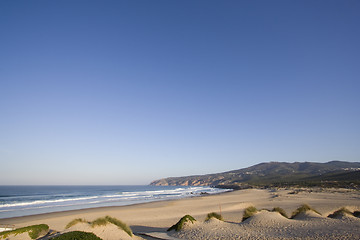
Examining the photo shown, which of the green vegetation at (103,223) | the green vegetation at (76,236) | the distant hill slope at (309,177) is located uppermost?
the green vegetation at (76,236)

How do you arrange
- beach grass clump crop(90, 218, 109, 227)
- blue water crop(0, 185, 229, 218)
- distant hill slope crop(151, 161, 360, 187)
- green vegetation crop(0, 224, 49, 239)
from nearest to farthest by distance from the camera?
green vegetation crop(0, 224, 49, 239)
beach grass clump crop(90, 218, 109, 227)
blue water crop(0, 185, 229, 218)
distant hill slope crop(151, 161, 360, 187)

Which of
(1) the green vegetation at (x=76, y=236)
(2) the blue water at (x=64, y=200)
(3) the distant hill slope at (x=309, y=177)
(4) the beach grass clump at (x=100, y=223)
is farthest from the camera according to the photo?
(3) the distant hill slope at (x=309, y=177)

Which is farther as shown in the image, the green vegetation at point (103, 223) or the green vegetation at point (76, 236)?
the green vegetation at point (103, 223)

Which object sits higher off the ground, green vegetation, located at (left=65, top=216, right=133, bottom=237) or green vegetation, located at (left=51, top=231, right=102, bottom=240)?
green vegetation, located at (left=51, top=231, right=102, bottom=240)

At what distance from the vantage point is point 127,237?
461 inches

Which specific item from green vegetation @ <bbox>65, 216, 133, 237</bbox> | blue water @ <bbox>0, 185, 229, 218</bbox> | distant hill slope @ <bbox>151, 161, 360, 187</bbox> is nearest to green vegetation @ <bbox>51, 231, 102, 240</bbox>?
green vegetation @ <bbox>65, 216, 133, 237</bbox>

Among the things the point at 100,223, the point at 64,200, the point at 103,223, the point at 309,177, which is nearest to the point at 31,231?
the point at 100,223

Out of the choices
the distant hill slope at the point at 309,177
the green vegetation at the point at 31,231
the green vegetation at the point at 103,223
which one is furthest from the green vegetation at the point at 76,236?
the distant hill slope at the point at 309,177

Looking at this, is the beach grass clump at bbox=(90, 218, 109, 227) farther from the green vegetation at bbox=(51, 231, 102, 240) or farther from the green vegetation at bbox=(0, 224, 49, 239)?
the green vegetation at bbox=(51, 231, 102, 240)

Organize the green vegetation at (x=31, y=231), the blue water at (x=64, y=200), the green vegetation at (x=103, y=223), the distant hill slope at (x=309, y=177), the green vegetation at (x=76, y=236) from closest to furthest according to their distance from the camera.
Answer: the green vegetation at (x=76, y=236), the green vegetation at (x=31, y=231), the green vegetation at (x=103, y=223), the blue water at (x=64, y=200), the distant hill slope at (x=309, y=177)

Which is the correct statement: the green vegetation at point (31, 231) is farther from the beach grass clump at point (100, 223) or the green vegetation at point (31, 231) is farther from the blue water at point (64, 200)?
the blue water at point (64, 200)

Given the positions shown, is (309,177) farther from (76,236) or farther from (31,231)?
(76,236)

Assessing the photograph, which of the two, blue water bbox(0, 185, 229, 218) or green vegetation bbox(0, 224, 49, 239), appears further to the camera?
blue water bbox(0, 185, 229, 218)

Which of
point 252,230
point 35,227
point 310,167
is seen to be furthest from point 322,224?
point 310,167
